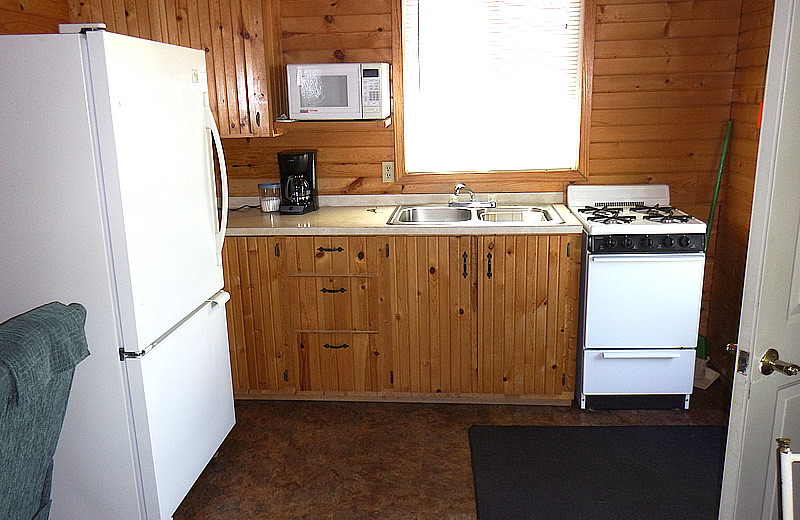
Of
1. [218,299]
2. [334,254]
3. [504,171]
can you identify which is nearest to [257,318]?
[334,254]

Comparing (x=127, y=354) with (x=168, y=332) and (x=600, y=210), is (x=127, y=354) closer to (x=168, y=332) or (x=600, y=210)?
(x=168, y=332)

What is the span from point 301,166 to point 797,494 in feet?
8.70

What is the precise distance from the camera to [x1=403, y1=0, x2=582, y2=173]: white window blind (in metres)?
3.51

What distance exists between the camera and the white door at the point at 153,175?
1.94 m

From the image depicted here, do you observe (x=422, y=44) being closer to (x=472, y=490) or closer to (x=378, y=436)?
(x=378, y=436)

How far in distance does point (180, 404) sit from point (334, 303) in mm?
1037

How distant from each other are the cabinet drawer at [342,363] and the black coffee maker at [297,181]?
69 centimetres

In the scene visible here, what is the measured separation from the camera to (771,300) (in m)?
1.59

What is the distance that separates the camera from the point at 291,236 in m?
3.19

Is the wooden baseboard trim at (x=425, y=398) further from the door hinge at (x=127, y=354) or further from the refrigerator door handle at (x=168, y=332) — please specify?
the door hinge at (x=127, y=354)

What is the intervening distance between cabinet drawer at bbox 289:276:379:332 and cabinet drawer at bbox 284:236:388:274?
5cm

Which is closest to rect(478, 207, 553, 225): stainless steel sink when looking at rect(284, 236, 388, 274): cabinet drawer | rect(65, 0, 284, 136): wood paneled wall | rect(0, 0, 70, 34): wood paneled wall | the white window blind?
the white window blind

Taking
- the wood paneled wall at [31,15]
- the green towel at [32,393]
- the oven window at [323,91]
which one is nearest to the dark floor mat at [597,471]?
the green towel at [32,393]

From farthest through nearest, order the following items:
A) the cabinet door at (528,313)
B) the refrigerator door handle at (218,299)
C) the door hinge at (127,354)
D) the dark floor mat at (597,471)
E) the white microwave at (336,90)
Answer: the white microwave at (336,90) → the cabinet door at (528,313) → the refrigerator door handle at (218,299) → the dark floor mat at (597,471) → the door hinge at (127,354)
